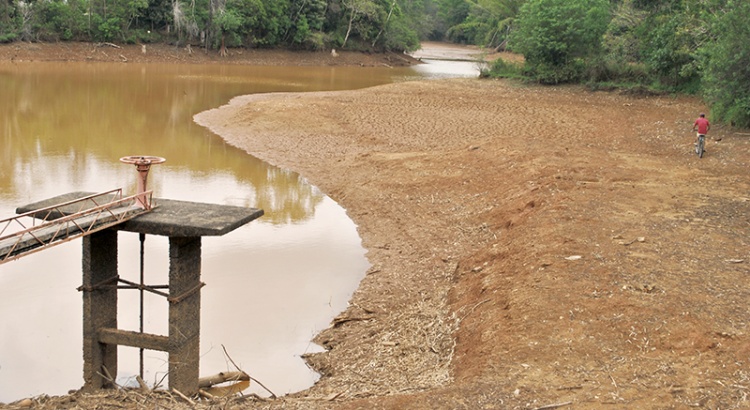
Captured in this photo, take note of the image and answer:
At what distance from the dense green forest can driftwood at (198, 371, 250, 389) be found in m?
16.3

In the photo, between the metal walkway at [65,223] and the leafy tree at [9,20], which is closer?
the metal walkway at [65,223]

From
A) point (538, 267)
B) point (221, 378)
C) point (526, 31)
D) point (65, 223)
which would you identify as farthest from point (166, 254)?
point (526, 31)

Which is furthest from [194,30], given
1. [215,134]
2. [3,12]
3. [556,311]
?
[556,311]

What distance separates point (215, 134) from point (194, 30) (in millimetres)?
32491

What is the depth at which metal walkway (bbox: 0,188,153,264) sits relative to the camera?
7426 mm

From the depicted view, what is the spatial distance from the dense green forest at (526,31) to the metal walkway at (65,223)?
16852mm

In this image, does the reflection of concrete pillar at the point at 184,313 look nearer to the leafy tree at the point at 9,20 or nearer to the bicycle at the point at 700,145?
the bicycle at the point at 700,145

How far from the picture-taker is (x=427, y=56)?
255ft

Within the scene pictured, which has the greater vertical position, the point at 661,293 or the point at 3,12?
the point at 3,12

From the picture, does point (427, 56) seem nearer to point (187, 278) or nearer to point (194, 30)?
point (194, 30)

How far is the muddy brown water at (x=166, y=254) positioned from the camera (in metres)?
9.68

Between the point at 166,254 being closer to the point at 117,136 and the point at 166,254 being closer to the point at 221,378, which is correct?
the point at 221,378

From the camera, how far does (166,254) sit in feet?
42.4

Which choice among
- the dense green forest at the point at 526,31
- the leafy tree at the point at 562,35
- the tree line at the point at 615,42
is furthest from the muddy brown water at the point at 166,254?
the leafy tree at the point at 562,35
